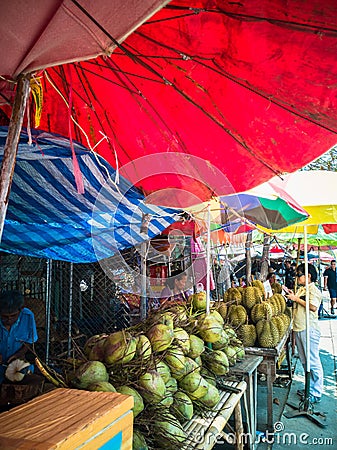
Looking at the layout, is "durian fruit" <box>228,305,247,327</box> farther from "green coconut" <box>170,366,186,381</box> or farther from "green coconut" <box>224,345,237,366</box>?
"green coconut" <box>170,366,186,381</box>

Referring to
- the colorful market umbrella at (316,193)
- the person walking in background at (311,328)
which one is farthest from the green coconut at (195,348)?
the person walking in background at (311,328)

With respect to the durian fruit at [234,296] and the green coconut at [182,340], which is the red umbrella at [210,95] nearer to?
the green coconut at [182,340]

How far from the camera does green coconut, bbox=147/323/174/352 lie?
234 centimetres

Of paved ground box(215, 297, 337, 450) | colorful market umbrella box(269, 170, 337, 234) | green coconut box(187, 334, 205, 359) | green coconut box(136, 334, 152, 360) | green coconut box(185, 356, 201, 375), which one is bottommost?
paved ground box(215, 297, 337, 450)

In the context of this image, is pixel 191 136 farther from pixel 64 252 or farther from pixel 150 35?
pixel 64 252

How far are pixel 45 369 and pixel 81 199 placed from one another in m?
1.67

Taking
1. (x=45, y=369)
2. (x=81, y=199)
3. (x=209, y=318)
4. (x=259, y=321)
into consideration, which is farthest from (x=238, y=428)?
(x=81, y=199)

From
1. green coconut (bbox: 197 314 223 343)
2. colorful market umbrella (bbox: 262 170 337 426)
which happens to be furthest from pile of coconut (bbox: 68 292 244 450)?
colorful market umbrella (bbox: 262 170 337 426)

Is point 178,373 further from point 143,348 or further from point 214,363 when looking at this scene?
point 214,363

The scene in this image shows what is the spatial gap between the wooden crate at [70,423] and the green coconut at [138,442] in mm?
670

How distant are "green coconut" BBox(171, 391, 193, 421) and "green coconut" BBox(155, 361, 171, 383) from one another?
0.14 metres

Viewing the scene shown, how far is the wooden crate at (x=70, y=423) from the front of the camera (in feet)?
2.95

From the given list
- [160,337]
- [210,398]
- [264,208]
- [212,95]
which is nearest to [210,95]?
[212,95]

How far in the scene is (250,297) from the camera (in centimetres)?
519
